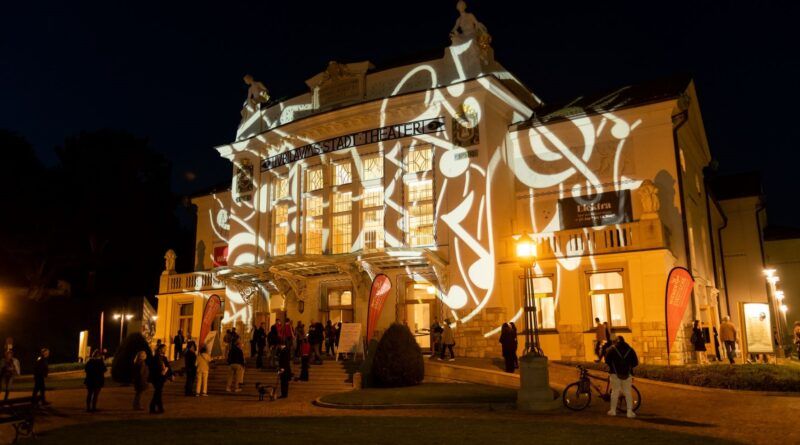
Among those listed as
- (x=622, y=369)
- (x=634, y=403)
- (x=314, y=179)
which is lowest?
(x=634, y=403)

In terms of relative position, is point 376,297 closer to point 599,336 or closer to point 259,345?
point 259,345

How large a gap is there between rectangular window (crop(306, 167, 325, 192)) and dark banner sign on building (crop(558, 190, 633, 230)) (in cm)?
1009

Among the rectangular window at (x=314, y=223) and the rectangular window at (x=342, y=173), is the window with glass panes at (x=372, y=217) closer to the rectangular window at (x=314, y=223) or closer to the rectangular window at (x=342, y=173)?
the rectangular window at (x=342, y=173)

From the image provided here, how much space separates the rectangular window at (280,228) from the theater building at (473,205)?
6 cm

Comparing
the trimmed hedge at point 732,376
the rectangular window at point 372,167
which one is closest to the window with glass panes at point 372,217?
the rectangular window at point 372,167

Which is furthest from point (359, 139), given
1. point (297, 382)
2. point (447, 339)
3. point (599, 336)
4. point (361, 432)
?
point (361, 432)

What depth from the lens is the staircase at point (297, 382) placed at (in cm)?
1853

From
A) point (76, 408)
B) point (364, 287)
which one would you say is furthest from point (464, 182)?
point (76, 408)

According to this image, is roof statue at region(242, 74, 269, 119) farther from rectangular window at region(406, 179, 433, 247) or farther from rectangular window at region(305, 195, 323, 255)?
rectangular window at region(406, 179, 433, 247)

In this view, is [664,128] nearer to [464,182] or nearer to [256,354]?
[464,182]

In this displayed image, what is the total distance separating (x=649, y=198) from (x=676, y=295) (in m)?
3.30

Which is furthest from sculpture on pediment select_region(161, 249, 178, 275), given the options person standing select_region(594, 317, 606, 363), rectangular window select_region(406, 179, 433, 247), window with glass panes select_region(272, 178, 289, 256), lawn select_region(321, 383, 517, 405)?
person standing select_region(594, 317, 606, 363)

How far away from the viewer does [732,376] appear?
15.3 metres

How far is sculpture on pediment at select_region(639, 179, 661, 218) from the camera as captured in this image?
64.7 ft
